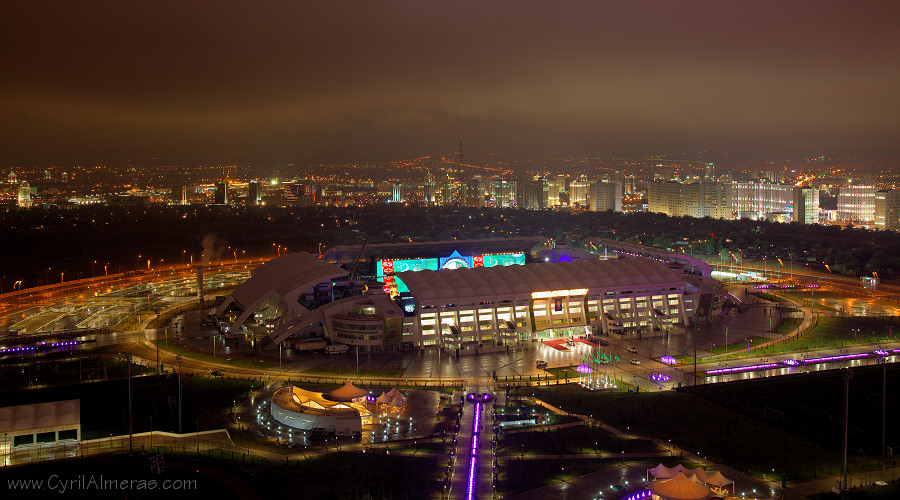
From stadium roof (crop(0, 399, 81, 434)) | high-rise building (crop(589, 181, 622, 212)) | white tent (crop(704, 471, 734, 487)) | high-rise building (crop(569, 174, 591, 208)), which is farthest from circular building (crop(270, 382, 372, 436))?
high-rise building (crop(569, 174, 591, 208))

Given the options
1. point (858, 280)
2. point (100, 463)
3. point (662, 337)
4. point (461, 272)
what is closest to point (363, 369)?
point (461, 272)

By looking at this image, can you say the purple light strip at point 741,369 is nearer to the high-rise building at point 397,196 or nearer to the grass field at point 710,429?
the grass field at point 710,429

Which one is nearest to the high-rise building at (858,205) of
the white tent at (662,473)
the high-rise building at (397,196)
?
the high-rise building at (397,196)

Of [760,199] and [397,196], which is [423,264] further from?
[397,196]

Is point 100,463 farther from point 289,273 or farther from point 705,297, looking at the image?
point 705,297

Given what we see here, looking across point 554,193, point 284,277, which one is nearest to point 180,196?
point 554,193
